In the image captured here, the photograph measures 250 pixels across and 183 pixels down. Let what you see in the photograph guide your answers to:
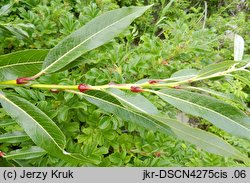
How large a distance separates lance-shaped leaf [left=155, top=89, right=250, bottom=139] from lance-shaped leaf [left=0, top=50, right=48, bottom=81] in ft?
0.96

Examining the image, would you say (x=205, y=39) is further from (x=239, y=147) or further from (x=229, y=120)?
(x=229, y=120)

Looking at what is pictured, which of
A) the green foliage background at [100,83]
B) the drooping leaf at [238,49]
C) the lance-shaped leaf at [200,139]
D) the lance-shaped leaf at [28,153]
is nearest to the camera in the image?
the lance-shaped leaf at [200,139]

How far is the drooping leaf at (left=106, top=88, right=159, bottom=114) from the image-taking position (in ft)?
2.14

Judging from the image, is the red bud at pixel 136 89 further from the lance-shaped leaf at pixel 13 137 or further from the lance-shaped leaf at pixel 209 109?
the lance-shaped leaf at pixel 13 137

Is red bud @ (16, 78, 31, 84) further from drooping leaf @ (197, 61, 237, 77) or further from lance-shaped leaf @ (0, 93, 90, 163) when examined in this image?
drooping leaf @ (197, 61, 237, 77)

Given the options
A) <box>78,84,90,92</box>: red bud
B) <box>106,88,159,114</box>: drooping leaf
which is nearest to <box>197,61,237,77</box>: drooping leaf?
<box>106,88,159,114</box>: drooping leaf

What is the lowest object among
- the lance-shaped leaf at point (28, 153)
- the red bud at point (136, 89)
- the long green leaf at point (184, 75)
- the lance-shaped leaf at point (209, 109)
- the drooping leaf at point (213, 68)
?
the lance-shaped leaf at point (28, 153)

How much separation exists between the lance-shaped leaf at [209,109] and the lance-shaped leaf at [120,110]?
76 mm

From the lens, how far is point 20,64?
72 cm

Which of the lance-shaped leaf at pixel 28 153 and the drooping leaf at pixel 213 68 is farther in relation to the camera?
the lance-shaped leaf at pixel 28 153

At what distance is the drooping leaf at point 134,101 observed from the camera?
651 millimetres

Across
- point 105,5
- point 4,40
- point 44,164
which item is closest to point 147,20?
point 105,5

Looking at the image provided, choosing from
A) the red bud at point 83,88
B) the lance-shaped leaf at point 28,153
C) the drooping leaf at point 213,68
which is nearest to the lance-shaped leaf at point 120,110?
the red bud at point 83,88

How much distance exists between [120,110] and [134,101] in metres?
0.08
